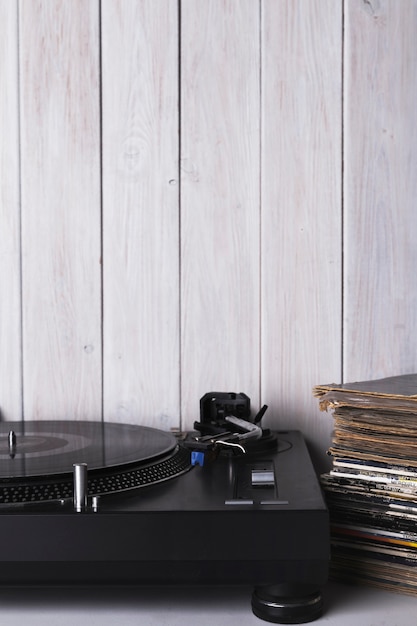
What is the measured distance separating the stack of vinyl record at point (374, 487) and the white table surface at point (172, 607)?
0.04m

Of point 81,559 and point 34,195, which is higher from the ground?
point 34,195

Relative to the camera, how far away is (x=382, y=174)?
1322mm

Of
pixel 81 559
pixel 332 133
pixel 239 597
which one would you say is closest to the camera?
pixel 81 559

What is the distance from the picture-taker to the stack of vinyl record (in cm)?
96

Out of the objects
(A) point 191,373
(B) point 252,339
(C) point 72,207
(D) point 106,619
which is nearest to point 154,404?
(A) point 191,373

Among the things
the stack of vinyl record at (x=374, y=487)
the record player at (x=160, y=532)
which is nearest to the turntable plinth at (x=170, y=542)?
the record player at (x=160, y=532)

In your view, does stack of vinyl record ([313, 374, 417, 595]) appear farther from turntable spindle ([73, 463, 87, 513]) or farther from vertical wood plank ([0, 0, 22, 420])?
vertical wood plank ([0, 0, 22, 420])

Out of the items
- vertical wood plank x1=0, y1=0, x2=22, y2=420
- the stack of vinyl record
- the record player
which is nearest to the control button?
the record player

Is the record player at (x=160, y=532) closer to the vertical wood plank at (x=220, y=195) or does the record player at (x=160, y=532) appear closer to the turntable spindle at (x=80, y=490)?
the turntable spindle at (x=80, y=490)

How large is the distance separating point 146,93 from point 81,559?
2.72 feet

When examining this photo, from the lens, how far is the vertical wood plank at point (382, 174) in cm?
132

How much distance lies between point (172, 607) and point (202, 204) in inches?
26.8

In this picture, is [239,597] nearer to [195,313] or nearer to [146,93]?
[195,313]

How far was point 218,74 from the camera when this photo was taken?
1342 millimetres
